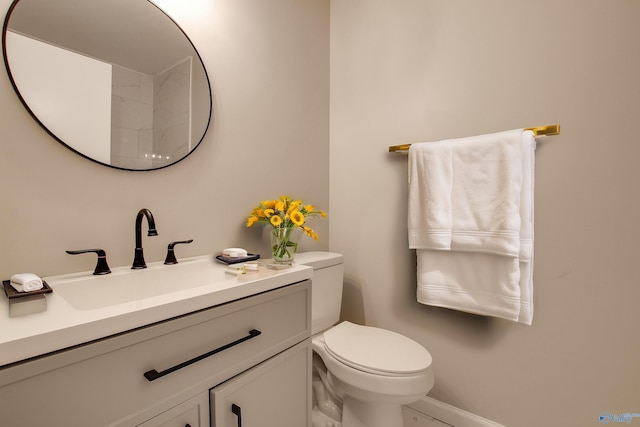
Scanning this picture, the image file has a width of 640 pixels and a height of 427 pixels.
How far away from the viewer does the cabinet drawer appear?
18.7 inches

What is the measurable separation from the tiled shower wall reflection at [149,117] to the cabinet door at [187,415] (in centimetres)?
75

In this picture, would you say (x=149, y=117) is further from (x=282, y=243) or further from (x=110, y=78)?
(x=282, y=243)

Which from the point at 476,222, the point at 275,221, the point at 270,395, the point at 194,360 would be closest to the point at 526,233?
the point at 476,222

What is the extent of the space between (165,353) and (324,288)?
88 cm

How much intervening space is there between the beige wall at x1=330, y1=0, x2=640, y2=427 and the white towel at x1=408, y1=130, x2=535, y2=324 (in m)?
0.12

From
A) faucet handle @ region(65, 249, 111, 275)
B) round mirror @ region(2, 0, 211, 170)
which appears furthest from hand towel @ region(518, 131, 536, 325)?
faucet handle @ region(65, 249, 111, 275)

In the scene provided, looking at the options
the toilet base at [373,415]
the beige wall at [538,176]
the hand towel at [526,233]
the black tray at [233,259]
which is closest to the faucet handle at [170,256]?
the black tray at [233,259]

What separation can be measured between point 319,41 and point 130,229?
1.50 metres

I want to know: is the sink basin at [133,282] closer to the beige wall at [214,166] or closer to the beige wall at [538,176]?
the beige wall at [214,166]

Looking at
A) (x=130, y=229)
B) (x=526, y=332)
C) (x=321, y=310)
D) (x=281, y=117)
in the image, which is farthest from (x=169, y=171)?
(x=526, y=332)

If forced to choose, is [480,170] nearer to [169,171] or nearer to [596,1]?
[596,1]

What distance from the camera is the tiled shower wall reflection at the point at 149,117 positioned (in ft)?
3.12

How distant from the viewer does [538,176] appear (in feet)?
3.96

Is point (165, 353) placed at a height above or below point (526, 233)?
below
